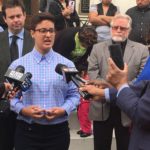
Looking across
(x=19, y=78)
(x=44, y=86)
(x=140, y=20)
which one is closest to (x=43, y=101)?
(x=44, y=86)

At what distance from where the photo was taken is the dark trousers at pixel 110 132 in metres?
4.34

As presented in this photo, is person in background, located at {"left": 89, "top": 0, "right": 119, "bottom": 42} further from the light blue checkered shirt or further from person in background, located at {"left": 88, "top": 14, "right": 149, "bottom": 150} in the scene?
the light blue checkered shirt

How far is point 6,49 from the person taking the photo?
13.2 feet

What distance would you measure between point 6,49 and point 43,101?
86 centimetres

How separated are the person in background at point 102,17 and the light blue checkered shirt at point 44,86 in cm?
298

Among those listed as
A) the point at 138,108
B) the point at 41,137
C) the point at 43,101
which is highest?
the point at 138,108

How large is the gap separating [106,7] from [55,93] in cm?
359

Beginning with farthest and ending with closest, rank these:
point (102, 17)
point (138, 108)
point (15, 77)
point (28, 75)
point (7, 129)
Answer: point (102, 17) < point (7, 129) < point (28, 75) < point (15, 77) < point (138, 108)

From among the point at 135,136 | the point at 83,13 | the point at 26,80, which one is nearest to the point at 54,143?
the point at 26,80

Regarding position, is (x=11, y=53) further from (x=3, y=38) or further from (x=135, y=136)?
(x=135, y=136)

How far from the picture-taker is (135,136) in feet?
8.59

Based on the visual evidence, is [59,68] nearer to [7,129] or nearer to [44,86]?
[44,86]

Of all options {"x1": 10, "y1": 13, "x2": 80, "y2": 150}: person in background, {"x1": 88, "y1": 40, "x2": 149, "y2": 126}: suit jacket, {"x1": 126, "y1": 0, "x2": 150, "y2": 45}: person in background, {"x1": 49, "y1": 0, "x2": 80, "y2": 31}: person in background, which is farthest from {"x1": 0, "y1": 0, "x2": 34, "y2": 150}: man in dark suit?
{"x1": 126, "y1": 0, "x2": 150, "y2": 45}: person in background

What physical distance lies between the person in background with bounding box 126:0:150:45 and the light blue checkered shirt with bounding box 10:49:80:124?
2831mm
